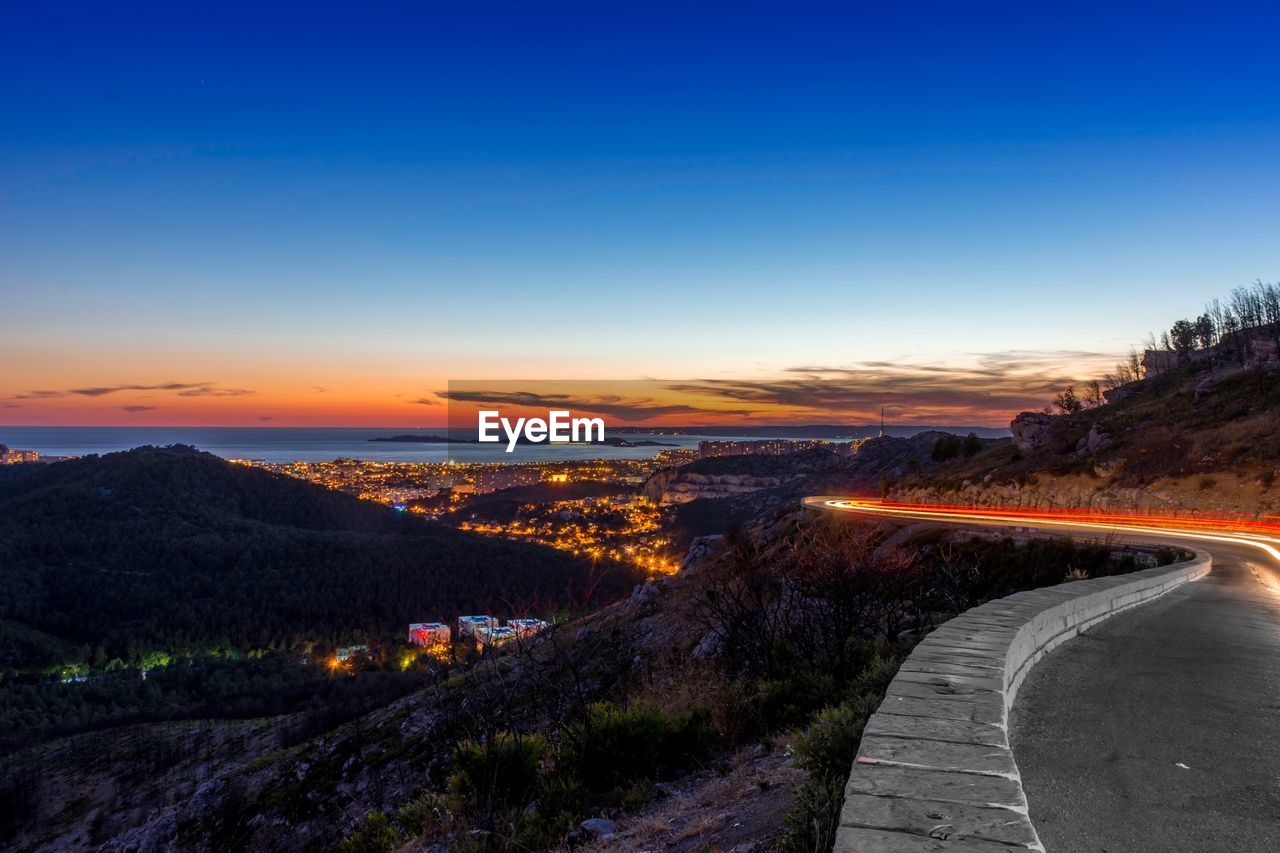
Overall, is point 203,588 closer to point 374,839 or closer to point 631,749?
point 374,839

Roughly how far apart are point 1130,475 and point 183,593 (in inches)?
4323

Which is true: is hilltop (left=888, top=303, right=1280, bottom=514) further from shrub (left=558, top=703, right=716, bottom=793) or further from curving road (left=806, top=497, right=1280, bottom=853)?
shrub (left=558, top=703, right=716, bottom=793)

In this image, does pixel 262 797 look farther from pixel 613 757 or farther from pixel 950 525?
pixel 950 525

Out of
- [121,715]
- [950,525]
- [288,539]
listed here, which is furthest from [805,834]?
[288,539]

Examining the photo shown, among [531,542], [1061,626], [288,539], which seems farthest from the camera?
[531,542]

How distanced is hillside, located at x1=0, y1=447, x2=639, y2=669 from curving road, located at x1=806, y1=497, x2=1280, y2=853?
198 feet

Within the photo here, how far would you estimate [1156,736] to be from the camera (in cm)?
472

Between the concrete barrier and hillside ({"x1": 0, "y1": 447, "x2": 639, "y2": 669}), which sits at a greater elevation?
the concrete barrier

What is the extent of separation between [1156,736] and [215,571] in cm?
11959

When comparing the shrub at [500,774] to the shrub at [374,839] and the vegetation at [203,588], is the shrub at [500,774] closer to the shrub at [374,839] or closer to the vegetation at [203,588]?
the shrub at [374,839]

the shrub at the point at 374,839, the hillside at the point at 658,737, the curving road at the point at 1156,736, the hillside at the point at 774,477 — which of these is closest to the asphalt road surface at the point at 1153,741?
the curving road at the point at 1156,736

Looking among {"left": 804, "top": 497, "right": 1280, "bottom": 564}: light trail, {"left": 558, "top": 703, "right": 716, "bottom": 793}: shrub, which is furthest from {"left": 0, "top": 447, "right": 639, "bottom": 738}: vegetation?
{"left": 558, "top": 703, "right": 716, "bottom": 793}: shrub

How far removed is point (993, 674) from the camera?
4676 mm

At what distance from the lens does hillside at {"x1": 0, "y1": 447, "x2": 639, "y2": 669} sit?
3310 inches
